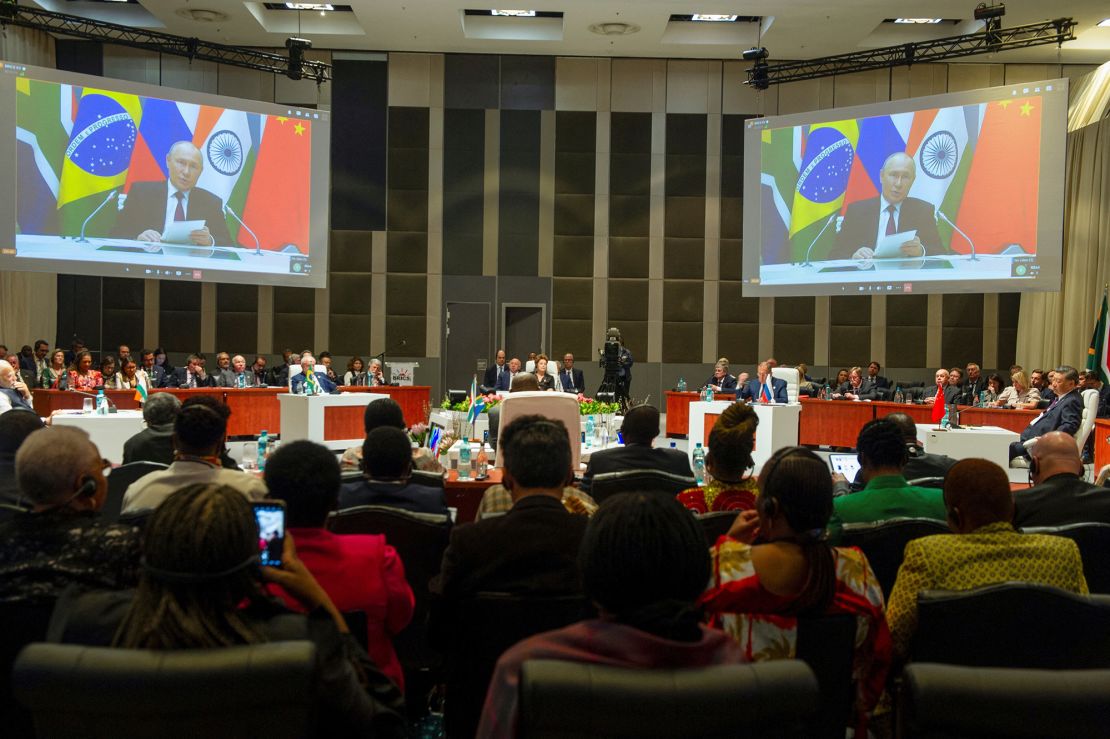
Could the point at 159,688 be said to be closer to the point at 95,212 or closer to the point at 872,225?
the point at 95,212

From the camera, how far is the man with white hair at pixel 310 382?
1012 cm

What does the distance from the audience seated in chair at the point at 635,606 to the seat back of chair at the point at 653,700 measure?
0.16 ft

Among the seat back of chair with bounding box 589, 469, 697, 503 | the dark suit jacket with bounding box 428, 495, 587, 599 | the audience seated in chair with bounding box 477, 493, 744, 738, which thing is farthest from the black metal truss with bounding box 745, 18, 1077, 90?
the audience seated in chair with bounding box 477, 493, 744, 738

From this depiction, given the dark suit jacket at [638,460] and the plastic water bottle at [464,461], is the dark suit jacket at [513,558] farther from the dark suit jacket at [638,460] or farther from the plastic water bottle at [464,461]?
the plastic water bottle at [464,461]

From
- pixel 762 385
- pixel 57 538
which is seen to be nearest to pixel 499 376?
pixel 762 385

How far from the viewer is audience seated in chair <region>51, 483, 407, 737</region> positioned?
1289mm

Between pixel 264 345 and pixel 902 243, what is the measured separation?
10163 millimetres

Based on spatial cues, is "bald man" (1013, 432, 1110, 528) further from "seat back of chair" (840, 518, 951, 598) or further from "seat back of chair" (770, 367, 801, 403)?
"seat back of chair" (770, 367, 801, 403)

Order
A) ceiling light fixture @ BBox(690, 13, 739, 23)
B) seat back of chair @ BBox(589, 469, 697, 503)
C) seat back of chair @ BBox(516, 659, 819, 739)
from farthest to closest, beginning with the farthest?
ceiling light fixture @ BBox(690, 13, 739, 23) → seat back of chair @ BBox(589, 469, 697, 503) → seat back of chair @ BBox(516, 659, 819, 739)

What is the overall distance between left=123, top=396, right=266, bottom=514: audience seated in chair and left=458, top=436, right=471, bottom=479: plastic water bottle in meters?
1.60

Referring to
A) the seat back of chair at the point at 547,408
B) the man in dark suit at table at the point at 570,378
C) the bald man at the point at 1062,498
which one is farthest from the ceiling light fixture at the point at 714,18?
the bald man at the point at 1062,498

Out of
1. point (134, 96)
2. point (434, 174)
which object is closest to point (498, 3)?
point (434, 174)

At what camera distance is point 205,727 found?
1.21m

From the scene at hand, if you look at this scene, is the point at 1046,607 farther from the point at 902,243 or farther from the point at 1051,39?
the point at 1051,39
